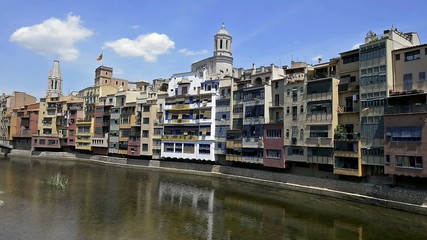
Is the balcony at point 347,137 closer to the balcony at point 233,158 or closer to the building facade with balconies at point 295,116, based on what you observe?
the building facade with balconies at point 295,116

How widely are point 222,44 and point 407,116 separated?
82.2 metres

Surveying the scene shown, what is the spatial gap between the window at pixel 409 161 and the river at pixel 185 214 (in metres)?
5.30

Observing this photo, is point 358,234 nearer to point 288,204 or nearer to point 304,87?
point 288,204

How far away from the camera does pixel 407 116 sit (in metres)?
39.1

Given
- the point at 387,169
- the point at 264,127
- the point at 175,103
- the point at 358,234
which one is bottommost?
the point at 358,234

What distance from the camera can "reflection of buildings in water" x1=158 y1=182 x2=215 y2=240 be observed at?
37719 millimetres

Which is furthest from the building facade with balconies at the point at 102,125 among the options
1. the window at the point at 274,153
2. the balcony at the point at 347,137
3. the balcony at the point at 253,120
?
the balcony at the point at 347,137

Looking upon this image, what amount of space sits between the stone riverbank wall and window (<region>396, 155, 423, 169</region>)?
2598mm

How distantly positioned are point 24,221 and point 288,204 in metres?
27.5

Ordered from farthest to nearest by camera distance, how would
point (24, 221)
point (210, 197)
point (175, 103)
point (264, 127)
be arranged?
point (175, 103)
point (264, 127)
point (210, 197)
point (24, 221)

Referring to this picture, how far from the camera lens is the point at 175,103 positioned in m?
75.4

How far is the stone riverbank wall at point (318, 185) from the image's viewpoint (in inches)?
1474

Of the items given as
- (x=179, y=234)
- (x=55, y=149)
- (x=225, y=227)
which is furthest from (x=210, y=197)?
(x=55, y=149)

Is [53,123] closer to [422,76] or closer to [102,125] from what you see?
[102,125]
